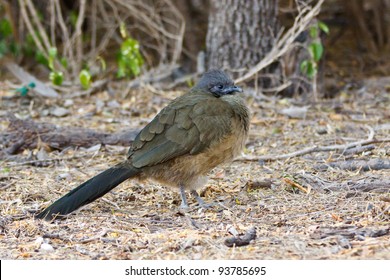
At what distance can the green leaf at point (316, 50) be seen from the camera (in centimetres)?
748

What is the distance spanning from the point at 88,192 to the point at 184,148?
0.69 meters

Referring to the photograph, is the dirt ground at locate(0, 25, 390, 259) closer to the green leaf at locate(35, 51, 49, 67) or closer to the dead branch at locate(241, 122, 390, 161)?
the dead branch at locate(241, 122, 390, 161)

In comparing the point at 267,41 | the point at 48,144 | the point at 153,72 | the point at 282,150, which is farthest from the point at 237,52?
the point at 48,144

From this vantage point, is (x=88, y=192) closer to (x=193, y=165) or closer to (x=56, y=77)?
(x=193, y=165)

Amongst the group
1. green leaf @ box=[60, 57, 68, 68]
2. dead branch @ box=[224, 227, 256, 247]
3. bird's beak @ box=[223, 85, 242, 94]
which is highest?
bird's beak @ box=[223, 85, 242, 94]

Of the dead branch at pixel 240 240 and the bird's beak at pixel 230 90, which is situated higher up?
the bird's beak at pixel 230 90

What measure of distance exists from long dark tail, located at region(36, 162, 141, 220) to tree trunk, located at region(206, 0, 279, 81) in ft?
10.6

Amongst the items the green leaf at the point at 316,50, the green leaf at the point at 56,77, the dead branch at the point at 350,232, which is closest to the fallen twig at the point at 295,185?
the dead branch at the point at 350,232

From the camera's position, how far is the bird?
15.3 feet

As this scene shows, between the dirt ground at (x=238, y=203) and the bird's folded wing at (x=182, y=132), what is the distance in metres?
0.38

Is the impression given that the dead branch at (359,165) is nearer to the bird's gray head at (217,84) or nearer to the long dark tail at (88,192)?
the bird's gray head at (217,84)

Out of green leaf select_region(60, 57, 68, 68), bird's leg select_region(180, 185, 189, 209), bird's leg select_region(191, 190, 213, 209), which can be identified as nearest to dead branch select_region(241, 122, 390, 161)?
bird's leg select_region(191, 190, 213, 209)

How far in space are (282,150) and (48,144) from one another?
206 cm

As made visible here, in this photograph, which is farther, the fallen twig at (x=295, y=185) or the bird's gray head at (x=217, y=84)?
the bird's gray head at (x=217, y=84)
